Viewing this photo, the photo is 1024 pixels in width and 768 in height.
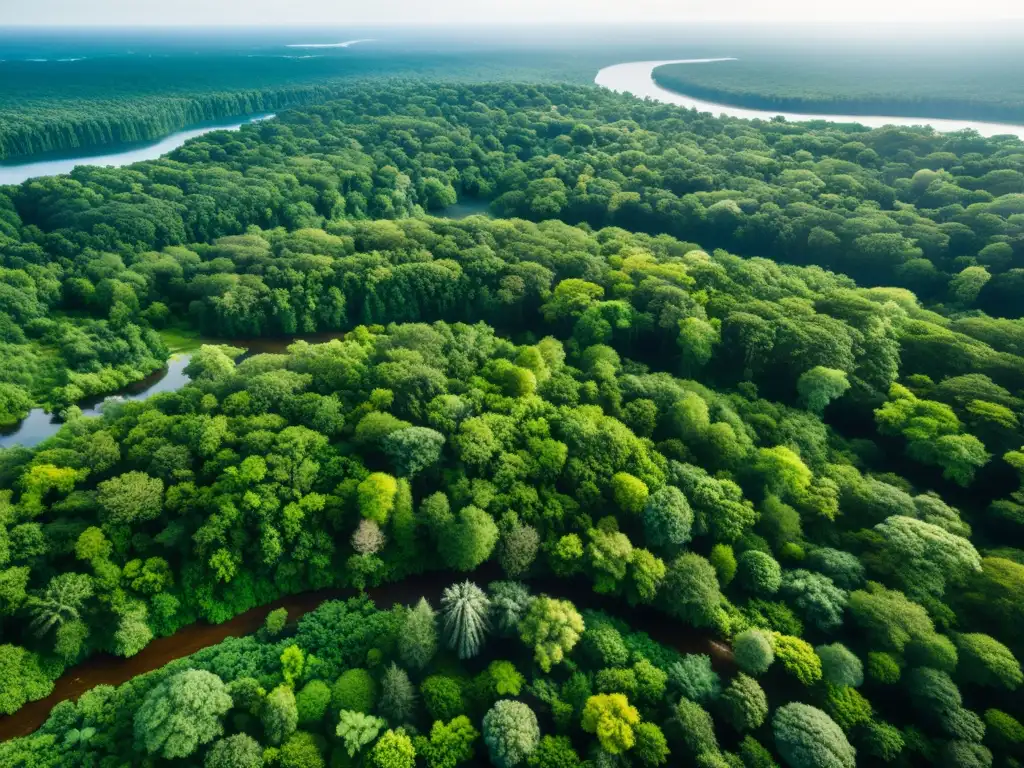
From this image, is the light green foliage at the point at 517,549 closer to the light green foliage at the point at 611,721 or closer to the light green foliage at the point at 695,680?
the light green foliage at the point at 611,721

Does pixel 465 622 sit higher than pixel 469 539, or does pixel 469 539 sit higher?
pixel 469 539

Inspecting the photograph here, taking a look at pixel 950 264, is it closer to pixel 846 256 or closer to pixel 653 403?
pixel 846 256

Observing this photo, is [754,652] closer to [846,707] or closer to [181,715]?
[846,707]

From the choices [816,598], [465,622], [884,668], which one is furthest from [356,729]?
[884,668]

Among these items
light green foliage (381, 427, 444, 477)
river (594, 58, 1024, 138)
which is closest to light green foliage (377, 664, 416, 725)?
light green foliage (381, 427, 444, 477)

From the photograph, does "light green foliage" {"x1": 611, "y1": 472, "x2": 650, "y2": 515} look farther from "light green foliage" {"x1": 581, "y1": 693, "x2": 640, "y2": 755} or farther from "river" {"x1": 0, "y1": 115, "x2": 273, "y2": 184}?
"river" {"x1": 0, "y1": 115, "x2": 273, "y2": 184}

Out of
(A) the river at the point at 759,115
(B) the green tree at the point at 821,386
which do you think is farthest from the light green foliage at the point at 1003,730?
(A) the river at the point at 759,115
